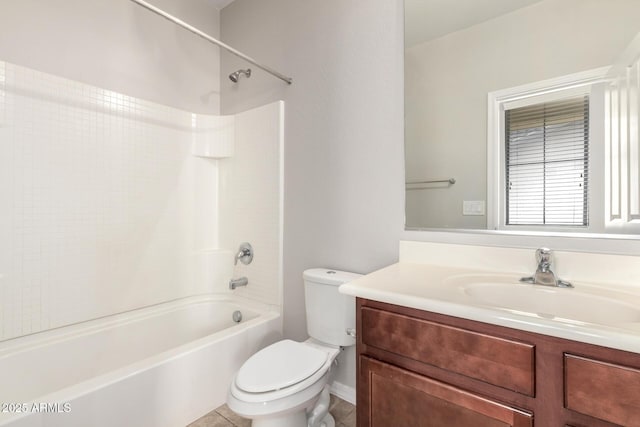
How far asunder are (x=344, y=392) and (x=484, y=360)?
44.6 inches

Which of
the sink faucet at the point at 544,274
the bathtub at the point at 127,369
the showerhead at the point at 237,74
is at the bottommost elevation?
the bathtub at the point at 127,369

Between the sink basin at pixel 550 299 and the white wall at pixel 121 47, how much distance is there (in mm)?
2184

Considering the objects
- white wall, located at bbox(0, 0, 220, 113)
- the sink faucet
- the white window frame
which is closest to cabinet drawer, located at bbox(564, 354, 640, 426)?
the sink faucet

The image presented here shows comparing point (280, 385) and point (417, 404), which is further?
point (280, 385)

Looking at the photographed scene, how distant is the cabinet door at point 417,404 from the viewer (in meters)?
0.75

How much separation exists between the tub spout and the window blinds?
165cm

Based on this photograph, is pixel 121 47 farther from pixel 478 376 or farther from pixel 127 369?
pixel 478 376

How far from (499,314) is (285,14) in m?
2.08

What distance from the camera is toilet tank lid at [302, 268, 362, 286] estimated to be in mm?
1481

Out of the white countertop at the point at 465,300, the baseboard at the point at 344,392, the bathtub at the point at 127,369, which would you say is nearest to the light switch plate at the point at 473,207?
the white countertop at the point at 465,300

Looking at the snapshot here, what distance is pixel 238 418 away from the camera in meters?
1.51

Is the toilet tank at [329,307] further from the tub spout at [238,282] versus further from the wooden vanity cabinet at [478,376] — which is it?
the tub spout at [238,282]

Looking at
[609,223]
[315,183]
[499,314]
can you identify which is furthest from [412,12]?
[499,314]

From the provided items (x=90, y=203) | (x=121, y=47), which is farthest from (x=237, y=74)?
(x=90, y=203)
